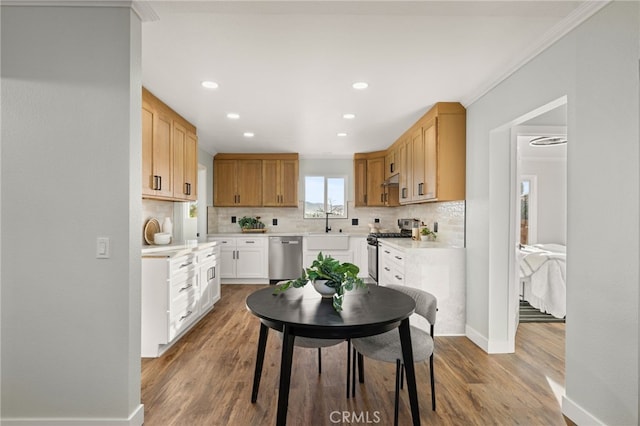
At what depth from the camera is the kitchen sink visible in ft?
20.2

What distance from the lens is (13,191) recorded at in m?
1.94

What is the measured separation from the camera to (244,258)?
6117 mm

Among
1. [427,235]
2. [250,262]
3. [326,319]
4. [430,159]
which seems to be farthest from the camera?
[250,262]

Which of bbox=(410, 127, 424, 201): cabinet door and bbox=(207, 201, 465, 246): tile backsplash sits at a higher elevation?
bbox=(410, 127, 424, 201): cabinet door

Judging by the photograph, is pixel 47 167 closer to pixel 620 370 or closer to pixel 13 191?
pixel 13 191

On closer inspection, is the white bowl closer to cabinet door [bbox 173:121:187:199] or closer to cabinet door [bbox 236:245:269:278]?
cabinet door [bbox 173:121:187:199]

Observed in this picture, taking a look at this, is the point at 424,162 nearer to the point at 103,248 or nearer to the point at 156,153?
the point at 156,153

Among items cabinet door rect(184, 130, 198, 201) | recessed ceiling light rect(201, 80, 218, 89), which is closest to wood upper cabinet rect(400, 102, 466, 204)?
recessed ceiling light rect(201, 80, 218, 89)

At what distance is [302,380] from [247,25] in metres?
2.56

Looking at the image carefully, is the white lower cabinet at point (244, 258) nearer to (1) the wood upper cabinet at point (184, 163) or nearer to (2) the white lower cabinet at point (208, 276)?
(2) the white lower cabinet at point (208, 276)

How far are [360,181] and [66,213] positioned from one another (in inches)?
208

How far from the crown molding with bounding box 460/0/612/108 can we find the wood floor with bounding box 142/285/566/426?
2.47 m

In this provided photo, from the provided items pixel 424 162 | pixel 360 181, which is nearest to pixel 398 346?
pixel 424 162

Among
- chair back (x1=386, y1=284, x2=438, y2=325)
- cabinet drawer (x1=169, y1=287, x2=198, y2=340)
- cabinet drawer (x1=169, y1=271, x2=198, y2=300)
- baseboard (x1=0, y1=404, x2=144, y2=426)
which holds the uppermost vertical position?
chair back (x1=386, y1=284, x2=438, y2=325)
